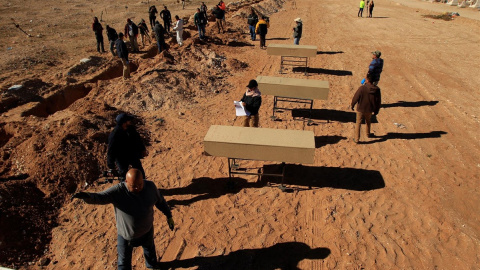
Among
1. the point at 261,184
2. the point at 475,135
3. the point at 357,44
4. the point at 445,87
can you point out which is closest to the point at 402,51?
the point at 357,44

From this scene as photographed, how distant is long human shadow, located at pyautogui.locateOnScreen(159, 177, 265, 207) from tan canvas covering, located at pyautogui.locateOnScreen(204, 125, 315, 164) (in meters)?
0.86

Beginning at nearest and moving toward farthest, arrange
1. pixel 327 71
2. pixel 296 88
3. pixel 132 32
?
pixel 296 88 < pixel 327 71 < pixel 132 32

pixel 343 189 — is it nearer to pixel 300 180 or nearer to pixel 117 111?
pixel 300 180

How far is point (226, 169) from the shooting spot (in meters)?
6.48

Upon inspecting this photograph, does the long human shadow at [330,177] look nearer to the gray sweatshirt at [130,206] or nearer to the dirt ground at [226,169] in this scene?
the dirt ground at [226,169]

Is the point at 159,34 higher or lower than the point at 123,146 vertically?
higher

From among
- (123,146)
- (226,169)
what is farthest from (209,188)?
(123,146)

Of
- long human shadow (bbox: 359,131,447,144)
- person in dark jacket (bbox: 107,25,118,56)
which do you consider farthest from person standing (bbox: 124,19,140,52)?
long human shadow (bbox: 359,131,447,144)

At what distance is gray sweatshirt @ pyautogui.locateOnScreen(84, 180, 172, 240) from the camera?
3.36 metres

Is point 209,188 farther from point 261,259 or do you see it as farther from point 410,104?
point 410,104

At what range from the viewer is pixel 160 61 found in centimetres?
1152

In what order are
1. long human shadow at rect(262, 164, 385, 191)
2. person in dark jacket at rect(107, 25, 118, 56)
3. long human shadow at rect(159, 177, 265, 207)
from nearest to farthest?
long human shadow at rect(159, 177, 265, 207), long human shadow at rect(262, 164, 385, 191), person in dark jacket at rect(107, 25, 118, 56)

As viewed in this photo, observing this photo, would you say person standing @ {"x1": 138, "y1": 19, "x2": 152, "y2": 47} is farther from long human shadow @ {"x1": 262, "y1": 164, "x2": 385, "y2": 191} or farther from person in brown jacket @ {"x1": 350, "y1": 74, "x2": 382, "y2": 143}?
person in brown jacket @ {"x1": 350, "y1": 74, "x2": 382, "y2": 143}

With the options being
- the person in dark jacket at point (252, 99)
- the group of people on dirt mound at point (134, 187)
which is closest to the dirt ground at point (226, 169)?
the group of people on dirt mound at point (134, 187)
